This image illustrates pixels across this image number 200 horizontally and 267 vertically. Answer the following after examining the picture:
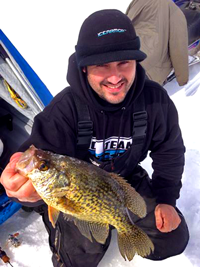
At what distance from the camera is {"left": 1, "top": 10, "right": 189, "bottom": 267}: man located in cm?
178

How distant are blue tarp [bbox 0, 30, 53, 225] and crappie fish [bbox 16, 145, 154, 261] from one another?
122 cm

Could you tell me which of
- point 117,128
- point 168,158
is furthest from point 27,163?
point 168,158

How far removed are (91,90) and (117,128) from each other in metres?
0.43

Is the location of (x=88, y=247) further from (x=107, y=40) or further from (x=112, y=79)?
(x=107, y=40)

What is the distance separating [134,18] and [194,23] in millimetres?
1606

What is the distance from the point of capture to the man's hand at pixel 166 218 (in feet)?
7.74

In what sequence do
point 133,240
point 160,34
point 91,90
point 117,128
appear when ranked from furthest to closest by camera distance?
1. point 160,34
2. point 117,128
3. point 91,90
4. point 133,240

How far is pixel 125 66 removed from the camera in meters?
1.95

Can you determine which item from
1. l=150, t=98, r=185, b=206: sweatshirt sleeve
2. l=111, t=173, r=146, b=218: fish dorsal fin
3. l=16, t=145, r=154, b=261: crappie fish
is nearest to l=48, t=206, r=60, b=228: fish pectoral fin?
l=16, t=145, r=154, b=261: crappie fish

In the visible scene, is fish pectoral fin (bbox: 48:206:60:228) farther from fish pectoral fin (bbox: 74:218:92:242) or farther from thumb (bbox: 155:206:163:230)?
thumb (bbox: 155:206:163:230)

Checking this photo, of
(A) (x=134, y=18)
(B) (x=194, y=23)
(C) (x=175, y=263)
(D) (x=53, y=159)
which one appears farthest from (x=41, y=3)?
(C) (x=175, y=263)

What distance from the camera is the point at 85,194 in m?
1.50

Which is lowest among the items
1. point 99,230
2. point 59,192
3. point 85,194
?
point 99,230

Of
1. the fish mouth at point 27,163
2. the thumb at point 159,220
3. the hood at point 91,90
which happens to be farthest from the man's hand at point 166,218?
the fish mouth at point 27,163
